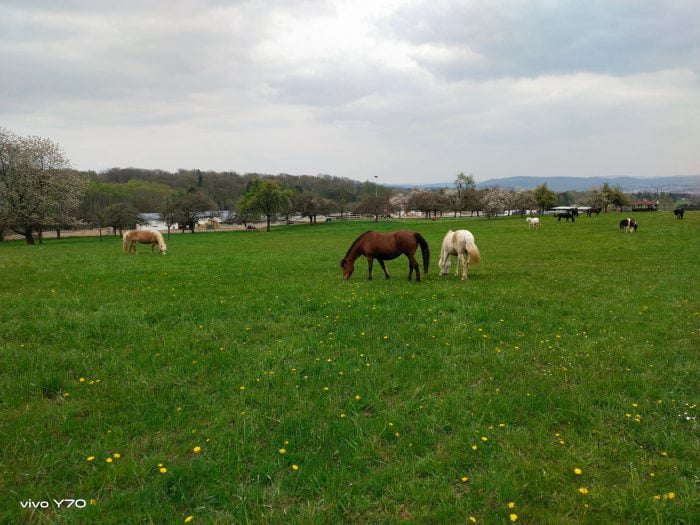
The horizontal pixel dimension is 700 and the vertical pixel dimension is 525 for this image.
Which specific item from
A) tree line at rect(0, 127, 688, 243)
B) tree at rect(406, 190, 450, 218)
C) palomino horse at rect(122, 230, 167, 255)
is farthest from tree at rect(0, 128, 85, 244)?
tree at rect(406, 190, 450, 218)

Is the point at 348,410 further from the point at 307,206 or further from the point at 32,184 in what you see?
the point at 307,206

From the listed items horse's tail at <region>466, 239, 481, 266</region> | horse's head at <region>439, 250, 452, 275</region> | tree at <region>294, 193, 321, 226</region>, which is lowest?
horse's head at <region>439, 250, 452, 275</region>

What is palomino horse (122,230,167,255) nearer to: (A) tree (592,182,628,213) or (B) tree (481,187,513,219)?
(B) tree (481,187,513,219)

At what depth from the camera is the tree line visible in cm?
4628

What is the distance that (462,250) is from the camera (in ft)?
52.6

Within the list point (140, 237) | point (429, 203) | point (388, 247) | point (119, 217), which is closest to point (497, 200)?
point (429, 203)

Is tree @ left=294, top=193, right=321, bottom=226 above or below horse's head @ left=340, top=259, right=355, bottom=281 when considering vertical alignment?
above

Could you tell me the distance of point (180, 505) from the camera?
3.96m

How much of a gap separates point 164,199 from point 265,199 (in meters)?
48.1


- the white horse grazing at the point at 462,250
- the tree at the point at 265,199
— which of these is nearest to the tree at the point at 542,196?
the tree at the point at 265,199

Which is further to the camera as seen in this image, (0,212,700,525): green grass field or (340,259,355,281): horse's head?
(340,259,355,281): horse's head

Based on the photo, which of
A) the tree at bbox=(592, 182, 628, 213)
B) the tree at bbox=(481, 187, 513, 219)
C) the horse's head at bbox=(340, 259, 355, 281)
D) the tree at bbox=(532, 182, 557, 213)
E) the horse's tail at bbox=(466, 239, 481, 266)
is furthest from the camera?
the tree at bbox=(592, 182, 628, 213)

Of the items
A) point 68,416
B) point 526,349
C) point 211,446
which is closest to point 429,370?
point 526,349

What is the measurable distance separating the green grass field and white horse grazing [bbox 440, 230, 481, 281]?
429 cm
